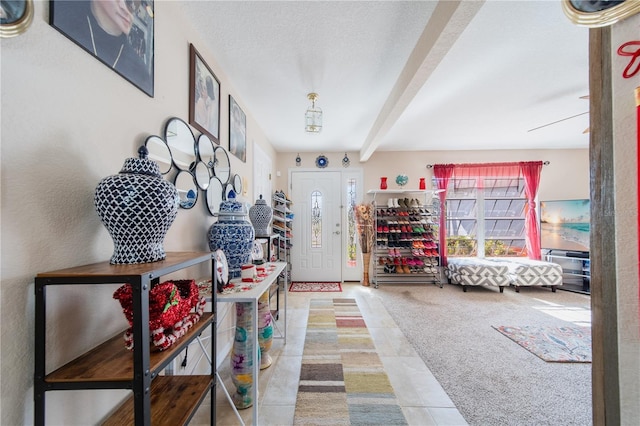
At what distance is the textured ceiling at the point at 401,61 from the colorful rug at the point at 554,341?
248 cm

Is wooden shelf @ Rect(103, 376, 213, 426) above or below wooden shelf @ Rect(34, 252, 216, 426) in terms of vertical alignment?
below

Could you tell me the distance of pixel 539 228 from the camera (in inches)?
172

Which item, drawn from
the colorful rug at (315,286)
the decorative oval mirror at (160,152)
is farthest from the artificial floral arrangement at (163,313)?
the colorful rug at (315,286)

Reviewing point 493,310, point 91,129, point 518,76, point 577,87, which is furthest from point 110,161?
point 493,310

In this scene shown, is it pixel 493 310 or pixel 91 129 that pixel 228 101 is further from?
pixel 493 310

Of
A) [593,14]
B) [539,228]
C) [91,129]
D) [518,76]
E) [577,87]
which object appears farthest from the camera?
[539,228]

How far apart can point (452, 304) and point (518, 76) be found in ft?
9.11

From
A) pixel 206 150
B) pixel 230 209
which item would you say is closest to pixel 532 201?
pixel 230 209

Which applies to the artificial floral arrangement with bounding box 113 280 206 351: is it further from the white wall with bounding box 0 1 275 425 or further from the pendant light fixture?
the pendant light fixture

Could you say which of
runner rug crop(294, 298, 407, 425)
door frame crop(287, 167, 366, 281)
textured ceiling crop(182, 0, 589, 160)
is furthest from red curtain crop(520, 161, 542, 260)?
runner rug crop(294, 298, 407, 425)

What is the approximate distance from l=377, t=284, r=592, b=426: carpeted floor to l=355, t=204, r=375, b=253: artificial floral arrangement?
3.06 ft

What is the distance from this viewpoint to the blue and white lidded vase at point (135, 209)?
73 cm

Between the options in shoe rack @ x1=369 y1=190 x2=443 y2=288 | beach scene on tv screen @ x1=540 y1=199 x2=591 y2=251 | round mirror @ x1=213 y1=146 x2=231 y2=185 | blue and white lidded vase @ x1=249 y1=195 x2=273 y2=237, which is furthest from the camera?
shoe rack @ x1=369 y1=190 x2=443 y2=288

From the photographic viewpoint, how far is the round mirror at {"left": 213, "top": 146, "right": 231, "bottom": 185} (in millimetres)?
1880
